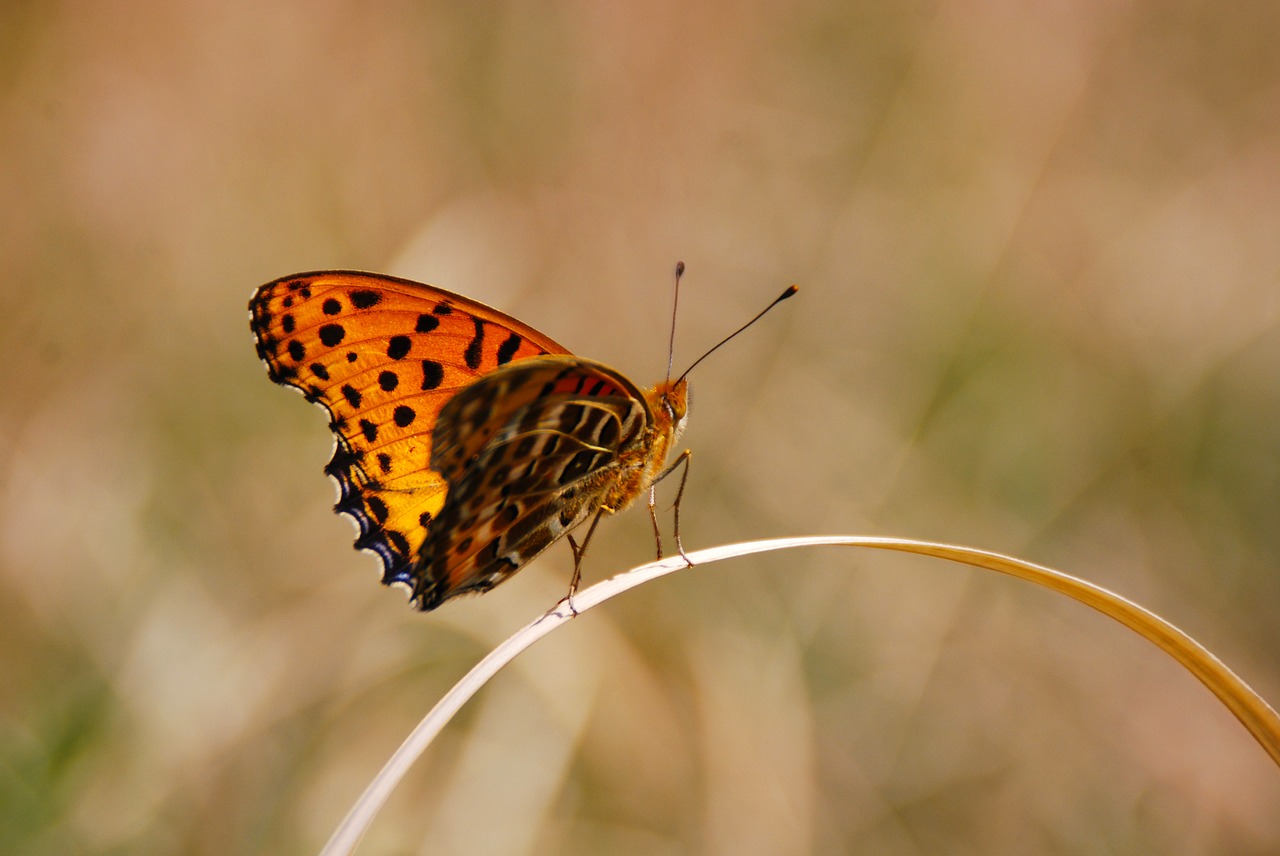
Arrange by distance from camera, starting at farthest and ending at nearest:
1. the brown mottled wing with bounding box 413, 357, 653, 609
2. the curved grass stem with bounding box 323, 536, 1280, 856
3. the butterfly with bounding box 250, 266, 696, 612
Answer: the butterfly with bounding box 250, 266, 696, 612
the brown mottled wing with bounding box 413, 357, 653, 609
the curved grass stem with bounding box 323, 536, 1280, 856

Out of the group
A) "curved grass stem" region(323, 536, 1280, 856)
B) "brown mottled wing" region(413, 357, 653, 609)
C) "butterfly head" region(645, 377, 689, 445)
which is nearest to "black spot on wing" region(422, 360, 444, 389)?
"brown mottled wing" region(413, 357, 653, 609)

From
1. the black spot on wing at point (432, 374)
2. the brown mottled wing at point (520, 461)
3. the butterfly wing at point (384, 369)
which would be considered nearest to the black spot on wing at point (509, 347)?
the butterfly wing at point (384, 369)

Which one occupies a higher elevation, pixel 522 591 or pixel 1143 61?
pixel 1143 61

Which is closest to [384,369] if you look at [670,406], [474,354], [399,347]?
[399,347]

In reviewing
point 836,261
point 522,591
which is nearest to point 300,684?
point 522,591

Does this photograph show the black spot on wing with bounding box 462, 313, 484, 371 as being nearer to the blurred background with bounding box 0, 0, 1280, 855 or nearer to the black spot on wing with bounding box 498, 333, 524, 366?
the black spot on wing with bounding box 498, 333, 524, 366

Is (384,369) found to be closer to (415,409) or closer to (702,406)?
(415,409)

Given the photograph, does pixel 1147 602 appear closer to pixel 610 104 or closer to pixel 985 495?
pixel 985 495
